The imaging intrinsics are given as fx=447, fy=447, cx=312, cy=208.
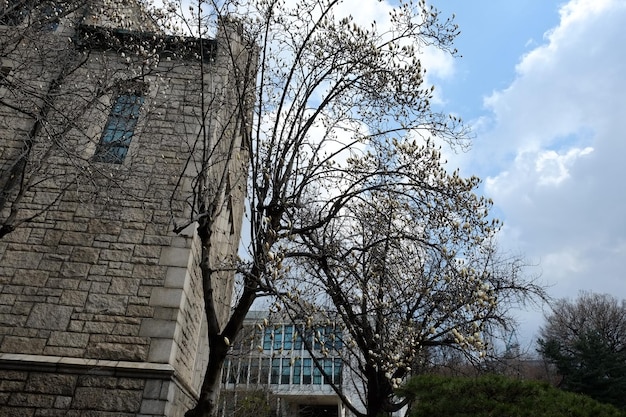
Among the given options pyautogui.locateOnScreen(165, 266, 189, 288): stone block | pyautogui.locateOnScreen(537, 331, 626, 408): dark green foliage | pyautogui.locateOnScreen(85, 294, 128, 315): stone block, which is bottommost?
pyautogui.locateOnScreen(85, 294, 128, 315): stone block

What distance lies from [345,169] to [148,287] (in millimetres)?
3549

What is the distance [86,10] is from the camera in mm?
7410

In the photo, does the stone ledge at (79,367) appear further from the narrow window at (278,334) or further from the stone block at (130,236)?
the stone block at (130,236)

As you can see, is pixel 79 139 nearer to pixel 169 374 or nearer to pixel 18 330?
pixel 18 330

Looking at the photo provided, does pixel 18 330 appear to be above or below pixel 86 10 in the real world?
below

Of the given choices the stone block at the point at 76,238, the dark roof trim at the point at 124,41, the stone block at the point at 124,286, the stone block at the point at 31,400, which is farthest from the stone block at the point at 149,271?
the dark roof trim at the point at 124,41

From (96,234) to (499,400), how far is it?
20.5 feet

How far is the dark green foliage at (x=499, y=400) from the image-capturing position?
177 inches

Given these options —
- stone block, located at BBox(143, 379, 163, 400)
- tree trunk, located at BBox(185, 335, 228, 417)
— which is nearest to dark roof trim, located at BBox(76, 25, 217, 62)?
tree trunk, located at BBox(185, 335, 228, 417)

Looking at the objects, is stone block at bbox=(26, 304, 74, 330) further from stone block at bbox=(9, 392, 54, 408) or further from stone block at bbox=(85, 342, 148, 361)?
stone block at bbox=(9, 392, 54, 408)

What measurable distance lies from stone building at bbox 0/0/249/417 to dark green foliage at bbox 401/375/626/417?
3.49 meters

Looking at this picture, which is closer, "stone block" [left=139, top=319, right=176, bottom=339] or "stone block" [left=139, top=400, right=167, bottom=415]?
"stone block" [left=139, top=400, right=167, bottom=415]

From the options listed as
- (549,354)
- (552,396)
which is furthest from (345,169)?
(549,354)

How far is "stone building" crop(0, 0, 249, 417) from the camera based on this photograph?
5984 mm
